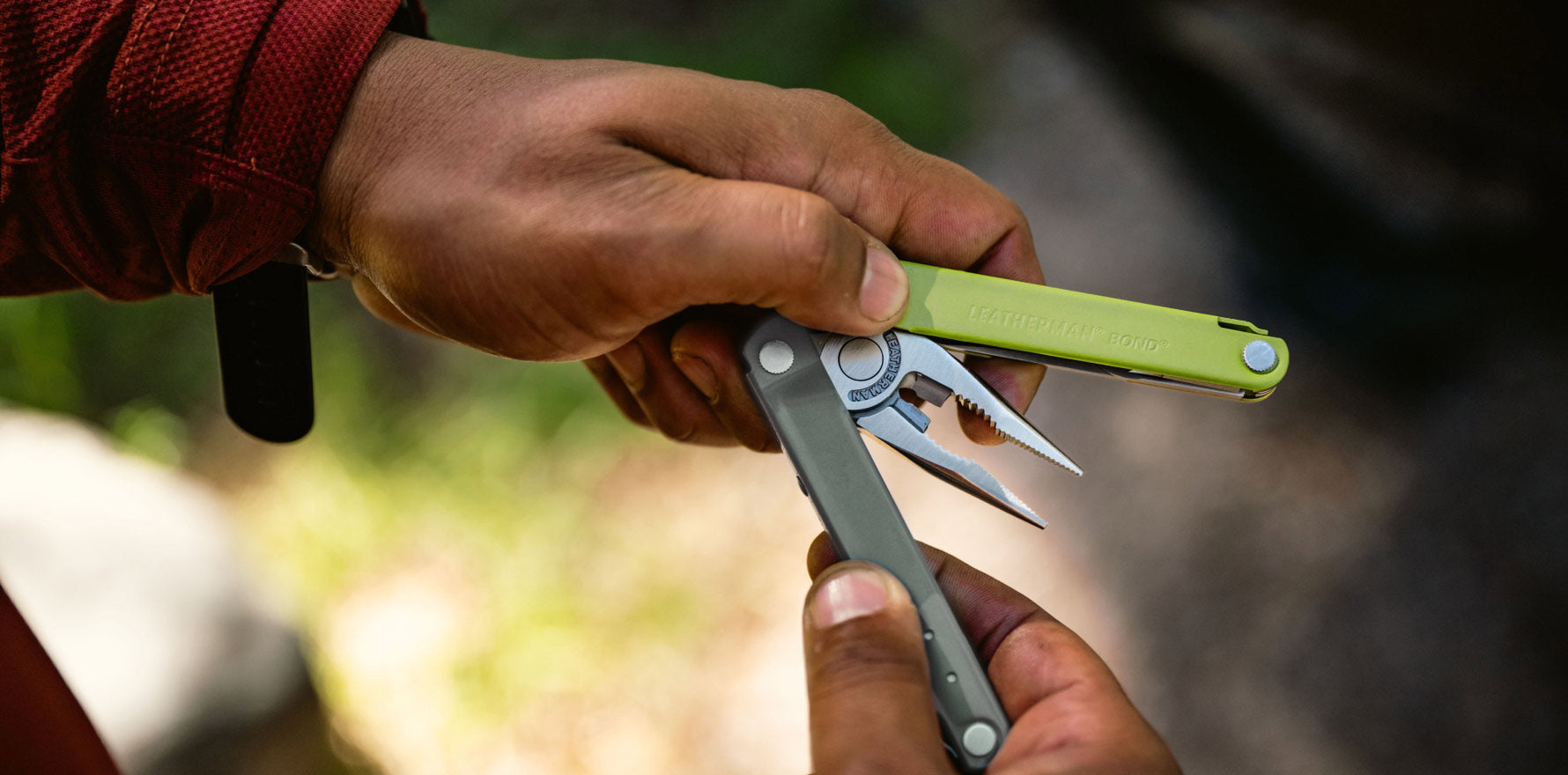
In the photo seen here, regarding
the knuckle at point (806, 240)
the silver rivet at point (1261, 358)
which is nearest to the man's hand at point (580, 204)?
the knuckle at point (806, 240)

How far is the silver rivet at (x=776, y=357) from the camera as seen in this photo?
86cm

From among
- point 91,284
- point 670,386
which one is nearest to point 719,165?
point 670,386

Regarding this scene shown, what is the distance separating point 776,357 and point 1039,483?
834 mm

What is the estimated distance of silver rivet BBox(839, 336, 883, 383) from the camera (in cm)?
86

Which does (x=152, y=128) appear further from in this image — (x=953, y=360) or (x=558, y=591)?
(x=558, y=591)

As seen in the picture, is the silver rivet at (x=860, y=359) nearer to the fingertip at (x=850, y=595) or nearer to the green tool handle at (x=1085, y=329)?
the green tool handle at (x=1085, y=329)

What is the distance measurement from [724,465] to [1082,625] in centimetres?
66

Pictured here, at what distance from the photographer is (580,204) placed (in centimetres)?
79

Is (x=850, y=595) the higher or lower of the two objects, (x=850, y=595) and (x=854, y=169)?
the lower

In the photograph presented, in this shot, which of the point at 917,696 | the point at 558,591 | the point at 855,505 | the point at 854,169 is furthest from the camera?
the point at 558,591

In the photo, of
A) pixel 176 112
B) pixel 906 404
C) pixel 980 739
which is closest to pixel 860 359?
pixel 906 404

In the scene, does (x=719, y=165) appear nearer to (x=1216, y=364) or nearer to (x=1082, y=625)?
(x=1216, y=364)

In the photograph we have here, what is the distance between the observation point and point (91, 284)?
91 cm

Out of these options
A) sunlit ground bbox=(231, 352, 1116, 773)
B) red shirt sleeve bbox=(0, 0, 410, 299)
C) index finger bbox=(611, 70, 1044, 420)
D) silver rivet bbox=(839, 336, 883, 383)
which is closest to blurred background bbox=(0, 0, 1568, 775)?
sunlit ground bbox=(231, 352, 1116, 773)
